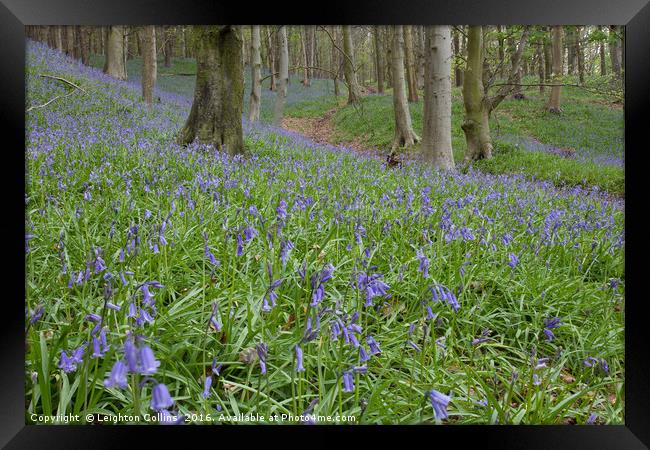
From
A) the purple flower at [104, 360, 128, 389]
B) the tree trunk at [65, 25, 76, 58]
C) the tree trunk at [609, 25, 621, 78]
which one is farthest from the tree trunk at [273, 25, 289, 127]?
the purple flower at [104, 360, 128, 389]

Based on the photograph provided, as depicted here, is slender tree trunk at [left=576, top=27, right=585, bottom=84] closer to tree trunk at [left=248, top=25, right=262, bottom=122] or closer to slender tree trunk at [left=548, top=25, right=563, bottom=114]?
slender tree trunk at [left=548, top=25, right=563, bottom=114]

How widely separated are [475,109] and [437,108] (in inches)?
45.4

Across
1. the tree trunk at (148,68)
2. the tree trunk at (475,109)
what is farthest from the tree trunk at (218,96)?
→ the tree trunk at (475,109)

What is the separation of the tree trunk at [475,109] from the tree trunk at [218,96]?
3.79 metres

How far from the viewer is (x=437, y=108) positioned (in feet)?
23.3

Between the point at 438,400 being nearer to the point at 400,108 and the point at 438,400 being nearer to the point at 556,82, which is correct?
the point at 556,82

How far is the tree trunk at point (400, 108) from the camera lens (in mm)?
9438

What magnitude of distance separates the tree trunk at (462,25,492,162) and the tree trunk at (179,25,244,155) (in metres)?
3.79

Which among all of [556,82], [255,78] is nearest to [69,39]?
[556,82]

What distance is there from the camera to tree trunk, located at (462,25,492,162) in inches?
281

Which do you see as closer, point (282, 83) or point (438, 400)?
point (438, 400)

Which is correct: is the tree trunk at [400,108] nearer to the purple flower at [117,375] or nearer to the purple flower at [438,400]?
the purple flower at [438,400]

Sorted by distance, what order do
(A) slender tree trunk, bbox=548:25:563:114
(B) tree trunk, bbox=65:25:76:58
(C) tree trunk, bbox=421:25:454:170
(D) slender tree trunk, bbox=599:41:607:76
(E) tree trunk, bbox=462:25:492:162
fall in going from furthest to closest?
(E) tree trunk, bbox=462:25:492:162 < (C) tree trunk, bbox=421:25:454:170 < (A) slender tree trunk, bbox=548:25:563:114 < (D) slender tree trunk, bbox=599:41:607:76 < (B) tree trunk, bbox=65:25:76:58
